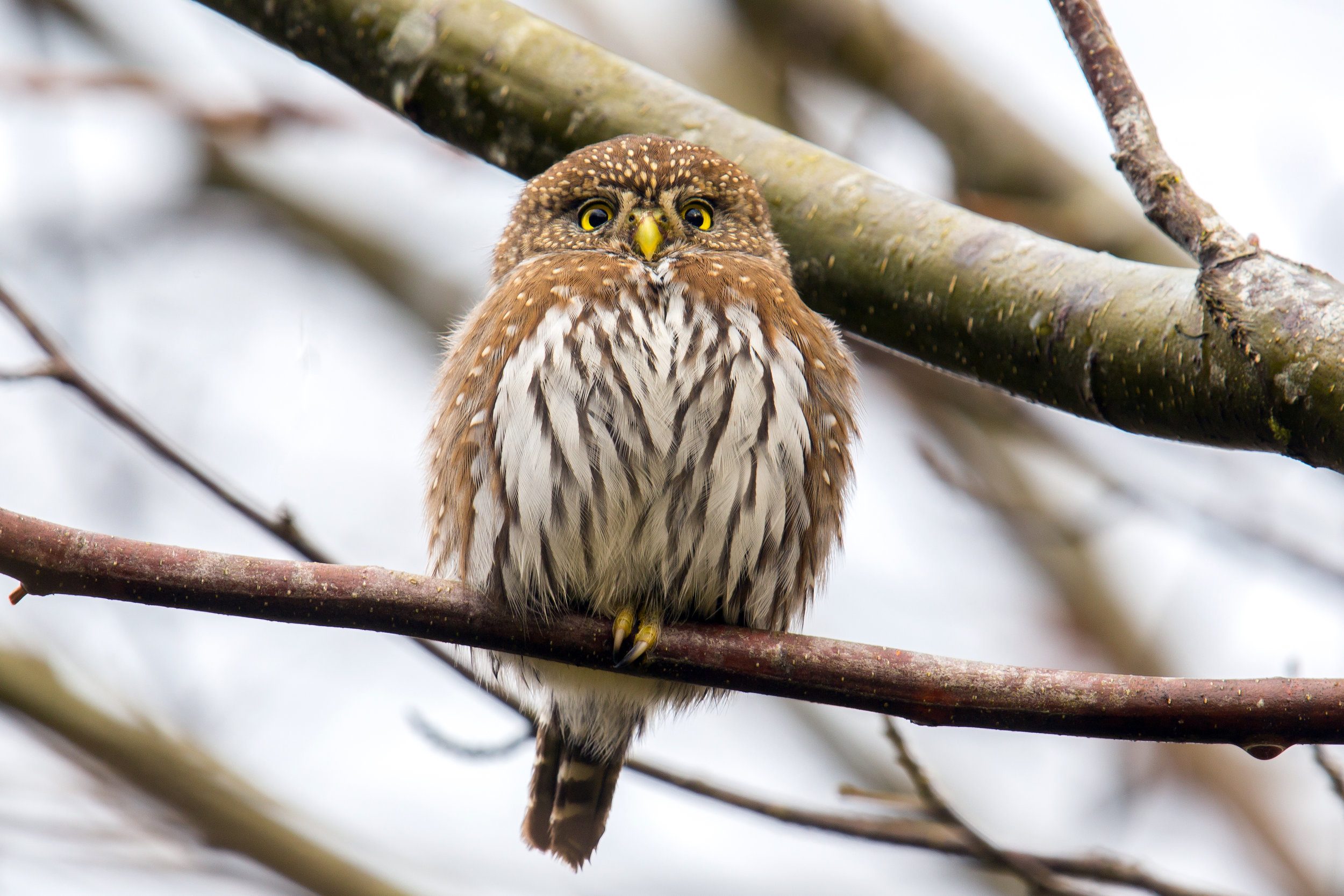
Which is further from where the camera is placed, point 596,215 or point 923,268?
point 596,215

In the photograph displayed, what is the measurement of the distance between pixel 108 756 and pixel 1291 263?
3.91 metres

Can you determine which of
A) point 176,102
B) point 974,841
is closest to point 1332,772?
point 974,841

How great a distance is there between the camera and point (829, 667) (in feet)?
8.28

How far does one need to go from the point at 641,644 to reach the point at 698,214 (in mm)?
1545

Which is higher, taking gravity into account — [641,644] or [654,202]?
[654,202]

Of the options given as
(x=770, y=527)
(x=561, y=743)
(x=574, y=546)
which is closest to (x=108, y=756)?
(x=561, y=743)

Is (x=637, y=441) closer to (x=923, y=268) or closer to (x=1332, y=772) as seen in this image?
(x=923, y=268)

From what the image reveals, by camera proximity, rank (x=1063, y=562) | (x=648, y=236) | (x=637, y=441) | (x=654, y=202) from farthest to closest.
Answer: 1. (x=1063, y=562)
2. (x=654, y=202)
3. (x=648, y=236)
4. (x=637, y=441)

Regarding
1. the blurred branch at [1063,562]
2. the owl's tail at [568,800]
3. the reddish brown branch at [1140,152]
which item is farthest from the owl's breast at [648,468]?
the blurred branch at [1063,562]

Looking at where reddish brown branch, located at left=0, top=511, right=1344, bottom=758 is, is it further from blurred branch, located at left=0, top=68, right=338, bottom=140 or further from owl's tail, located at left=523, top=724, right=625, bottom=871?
blurred branch, located at left=0, top=68, right=338, bottom=140

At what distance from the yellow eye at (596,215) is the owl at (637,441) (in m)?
0.05

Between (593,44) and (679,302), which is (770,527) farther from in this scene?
(593,44)

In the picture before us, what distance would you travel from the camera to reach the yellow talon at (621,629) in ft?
9.53

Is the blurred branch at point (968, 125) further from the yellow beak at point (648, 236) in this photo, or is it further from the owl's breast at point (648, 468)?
the owl's breast at point (648, 468)
